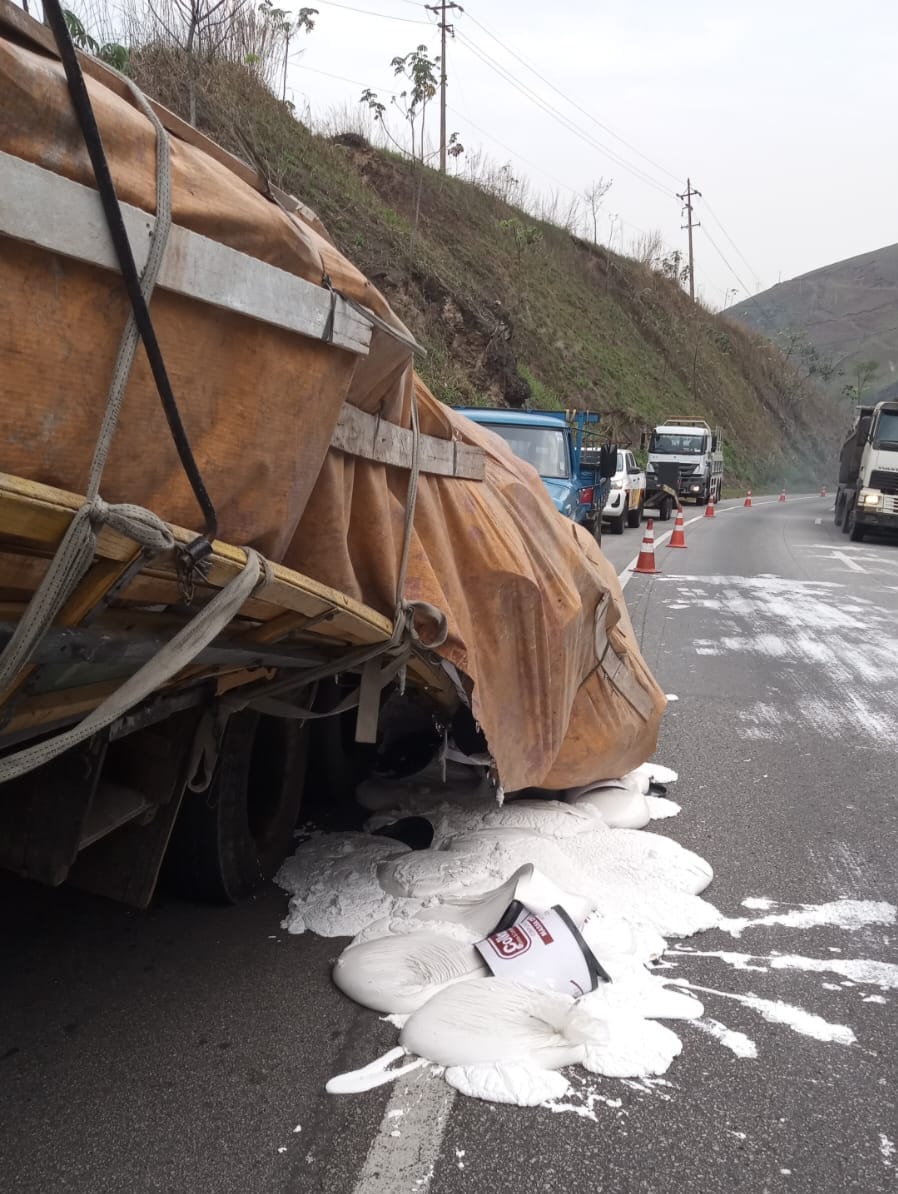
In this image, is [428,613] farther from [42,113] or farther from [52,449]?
[42,113]

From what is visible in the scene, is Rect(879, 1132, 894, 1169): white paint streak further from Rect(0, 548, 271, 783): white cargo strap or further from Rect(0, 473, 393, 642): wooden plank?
Rect(0, 548, 271, 783): white cargo strap

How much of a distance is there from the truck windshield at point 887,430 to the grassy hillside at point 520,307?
786 cm

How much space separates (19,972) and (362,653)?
1.38 m

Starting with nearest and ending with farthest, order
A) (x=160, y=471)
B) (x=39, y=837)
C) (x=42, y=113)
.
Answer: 1. (x=42, y=113)
2. (x=160, y=471)
3. (x=39, y=837)

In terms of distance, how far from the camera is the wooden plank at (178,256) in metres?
1.59

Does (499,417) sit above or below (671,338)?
below

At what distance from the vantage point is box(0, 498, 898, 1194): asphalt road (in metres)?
2.25

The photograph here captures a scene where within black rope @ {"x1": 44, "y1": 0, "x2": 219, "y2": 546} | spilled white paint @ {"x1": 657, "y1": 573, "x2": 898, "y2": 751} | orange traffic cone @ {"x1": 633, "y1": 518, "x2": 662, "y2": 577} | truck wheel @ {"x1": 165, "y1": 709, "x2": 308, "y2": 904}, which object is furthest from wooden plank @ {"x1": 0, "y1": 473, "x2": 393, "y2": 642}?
orange traffic cone @ {"x1": 633, "y1": 518, "x2": 662, "y2": 577}

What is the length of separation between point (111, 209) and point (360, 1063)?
2.07m

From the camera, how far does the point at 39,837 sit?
2.74 meters

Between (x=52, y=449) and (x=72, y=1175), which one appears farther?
(x=72, y=1175)

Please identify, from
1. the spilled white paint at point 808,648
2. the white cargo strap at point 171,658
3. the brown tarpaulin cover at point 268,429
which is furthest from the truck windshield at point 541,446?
the white cargo strap at point 171,658

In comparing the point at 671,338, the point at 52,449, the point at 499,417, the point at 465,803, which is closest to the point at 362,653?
the point at 52,449

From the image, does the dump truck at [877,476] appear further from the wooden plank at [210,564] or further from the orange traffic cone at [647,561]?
the wooden plank at [210,564]
